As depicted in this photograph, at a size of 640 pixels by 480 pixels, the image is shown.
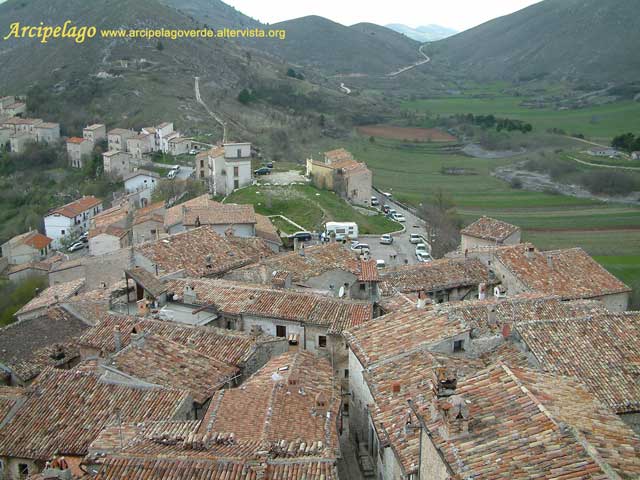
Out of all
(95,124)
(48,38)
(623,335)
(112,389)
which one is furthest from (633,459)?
(48,38)

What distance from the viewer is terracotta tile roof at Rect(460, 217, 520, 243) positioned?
3591 centimetres

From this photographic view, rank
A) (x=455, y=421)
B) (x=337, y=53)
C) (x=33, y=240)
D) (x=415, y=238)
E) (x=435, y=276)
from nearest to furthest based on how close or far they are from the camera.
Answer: (x=455, y=421) < (x=435, y=276) < (x=415, y=238) < (x=33, y=240) < (x=337, y=53)

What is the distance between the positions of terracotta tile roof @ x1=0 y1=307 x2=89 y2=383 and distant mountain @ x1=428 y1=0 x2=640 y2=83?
122206mm

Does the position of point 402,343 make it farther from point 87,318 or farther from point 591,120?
point 591,120

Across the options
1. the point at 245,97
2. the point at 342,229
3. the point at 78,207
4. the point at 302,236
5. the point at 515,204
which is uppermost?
the point at 245,97

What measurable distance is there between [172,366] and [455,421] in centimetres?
869

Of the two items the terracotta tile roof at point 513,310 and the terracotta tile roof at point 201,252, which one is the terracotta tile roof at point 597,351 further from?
the terracotta tile roof at point 201,252

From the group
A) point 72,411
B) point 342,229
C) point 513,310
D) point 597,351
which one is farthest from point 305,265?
point 342,229

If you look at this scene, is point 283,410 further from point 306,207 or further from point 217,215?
point 306,207

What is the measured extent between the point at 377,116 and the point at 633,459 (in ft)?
346

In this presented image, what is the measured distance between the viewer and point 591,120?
3962 inches

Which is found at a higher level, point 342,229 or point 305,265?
point 305,265

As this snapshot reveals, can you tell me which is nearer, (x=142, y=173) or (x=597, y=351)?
(x=597, y=351)

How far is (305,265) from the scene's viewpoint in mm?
25672
